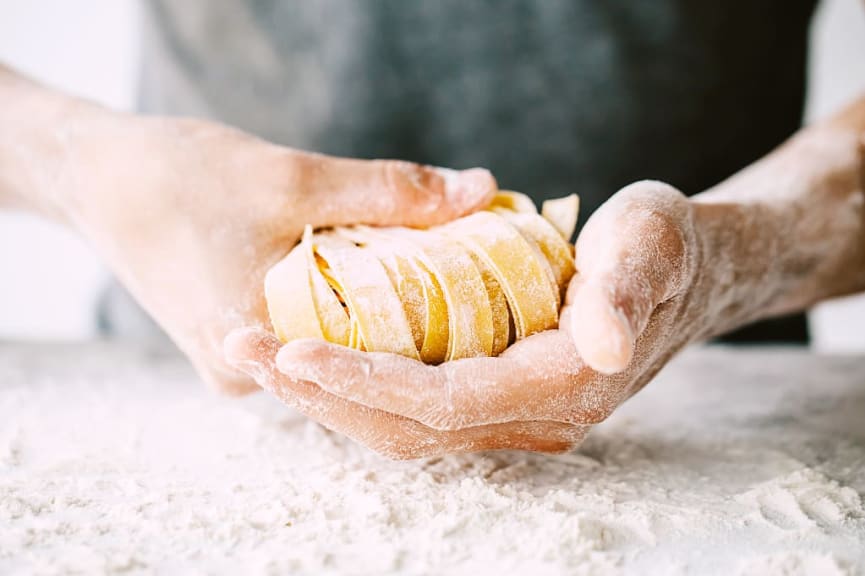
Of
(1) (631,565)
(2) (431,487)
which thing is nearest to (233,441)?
(2) (431,487)

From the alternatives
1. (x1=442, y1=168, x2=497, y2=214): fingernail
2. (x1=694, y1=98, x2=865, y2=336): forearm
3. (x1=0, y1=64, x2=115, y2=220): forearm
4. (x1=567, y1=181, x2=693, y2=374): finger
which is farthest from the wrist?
(x1=0, y1=64, x2=115, y2=220): forearm

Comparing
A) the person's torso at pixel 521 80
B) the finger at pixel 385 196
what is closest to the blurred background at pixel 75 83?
the person's torso at pixel 521 80

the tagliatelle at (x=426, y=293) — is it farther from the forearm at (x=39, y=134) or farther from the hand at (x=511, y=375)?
the forearm at (x=39, y=134)

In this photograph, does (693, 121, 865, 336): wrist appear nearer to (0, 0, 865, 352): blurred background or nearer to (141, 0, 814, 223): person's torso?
(141, 0, 814, 223): person's torso

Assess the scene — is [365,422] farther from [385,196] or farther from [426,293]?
[385,196]

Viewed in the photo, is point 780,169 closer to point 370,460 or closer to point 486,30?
point 486,30
